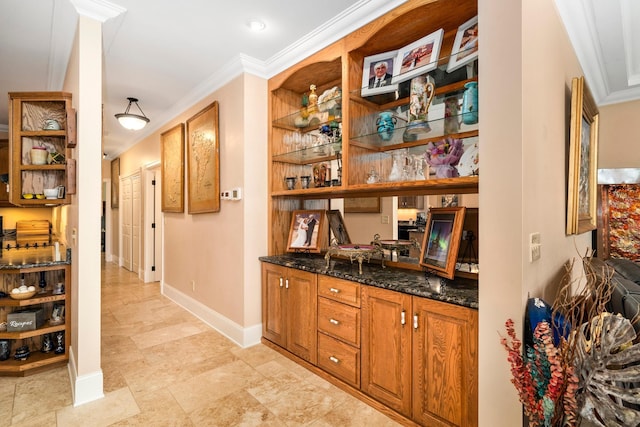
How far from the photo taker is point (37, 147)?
2.75 m

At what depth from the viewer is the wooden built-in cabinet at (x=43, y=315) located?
2459 millimetres

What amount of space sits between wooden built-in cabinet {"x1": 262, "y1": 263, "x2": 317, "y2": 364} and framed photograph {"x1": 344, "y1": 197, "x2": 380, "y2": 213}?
70 centimetres

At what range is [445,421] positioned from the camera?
1673mm

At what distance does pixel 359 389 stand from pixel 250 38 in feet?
9.02

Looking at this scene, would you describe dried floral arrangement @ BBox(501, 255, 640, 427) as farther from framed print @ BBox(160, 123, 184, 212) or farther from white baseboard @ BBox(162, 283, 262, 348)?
framed print @ BBox(160, 123, 184, 212)

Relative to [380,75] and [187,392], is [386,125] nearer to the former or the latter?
[380,75]

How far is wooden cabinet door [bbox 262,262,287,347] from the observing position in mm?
2812

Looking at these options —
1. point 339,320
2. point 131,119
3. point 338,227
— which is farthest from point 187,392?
point 131,119

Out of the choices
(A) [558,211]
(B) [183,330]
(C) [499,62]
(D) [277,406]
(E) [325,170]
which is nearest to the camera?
(C) [499,62]

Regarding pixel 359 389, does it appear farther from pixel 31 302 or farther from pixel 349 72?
pixel 31 302

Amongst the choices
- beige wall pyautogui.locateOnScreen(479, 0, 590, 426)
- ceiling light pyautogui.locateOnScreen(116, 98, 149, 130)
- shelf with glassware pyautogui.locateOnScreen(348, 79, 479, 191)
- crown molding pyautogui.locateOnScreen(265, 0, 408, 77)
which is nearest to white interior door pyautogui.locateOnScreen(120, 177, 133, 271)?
ceiling light pyautogui.locateOnScreen(116, 98, 149, 130)

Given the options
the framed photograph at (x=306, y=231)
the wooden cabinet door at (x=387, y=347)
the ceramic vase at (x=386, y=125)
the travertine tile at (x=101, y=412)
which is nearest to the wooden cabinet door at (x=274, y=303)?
the framed photograph at (x=306, y=231)

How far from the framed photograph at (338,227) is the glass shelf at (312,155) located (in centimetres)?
50

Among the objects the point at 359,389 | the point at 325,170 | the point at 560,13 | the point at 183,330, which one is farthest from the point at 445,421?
the point at 183,330
